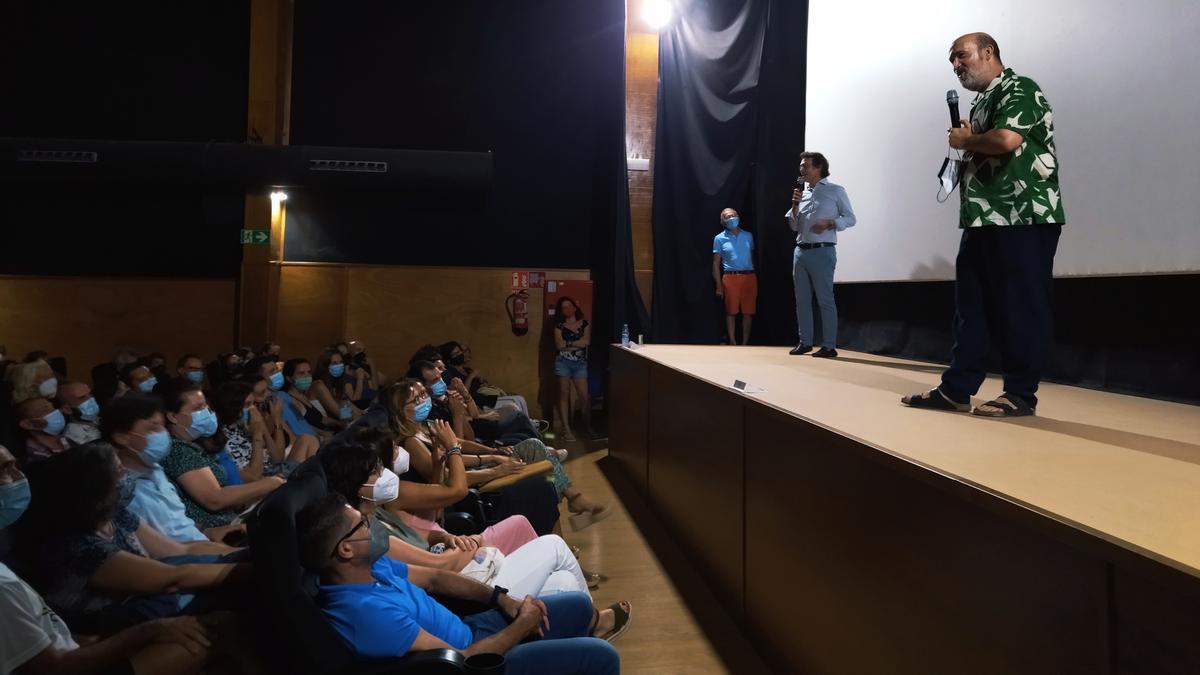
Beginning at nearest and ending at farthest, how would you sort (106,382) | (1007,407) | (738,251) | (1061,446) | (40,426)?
(1061,446)
(1007,407)
(40,426)
(106,382)
(738,251)

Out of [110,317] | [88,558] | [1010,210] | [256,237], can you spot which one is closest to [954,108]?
[1010,210]

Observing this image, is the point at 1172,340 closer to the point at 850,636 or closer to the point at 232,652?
the point at 850,636

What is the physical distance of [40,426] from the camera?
2193 millimetres

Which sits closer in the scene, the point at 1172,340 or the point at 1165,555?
the point at 1165,555

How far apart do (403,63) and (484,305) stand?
95.6 inches

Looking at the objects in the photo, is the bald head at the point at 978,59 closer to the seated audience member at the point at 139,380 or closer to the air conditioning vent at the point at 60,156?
the seated audience member at the point at 139,380

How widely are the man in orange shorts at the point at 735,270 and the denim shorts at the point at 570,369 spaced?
1249 millimetres

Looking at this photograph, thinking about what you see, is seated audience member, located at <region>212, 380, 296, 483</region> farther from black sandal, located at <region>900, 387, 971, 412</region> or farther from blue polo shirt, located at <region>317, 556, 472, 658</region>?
black sandal, located at <region>900, 387, 971, 412</region>

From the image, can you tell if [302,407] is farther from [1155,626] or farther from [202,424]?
[1155,626]

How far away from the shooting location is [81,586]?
4.31 ft

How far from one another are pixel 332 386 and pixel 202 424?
2.44 meters

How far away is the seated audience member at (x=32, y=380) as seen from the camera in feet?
10.2

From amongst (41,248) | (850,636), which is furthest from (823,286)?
(41,248)

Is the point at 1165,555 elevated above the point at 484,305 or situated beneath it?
situated beneath
